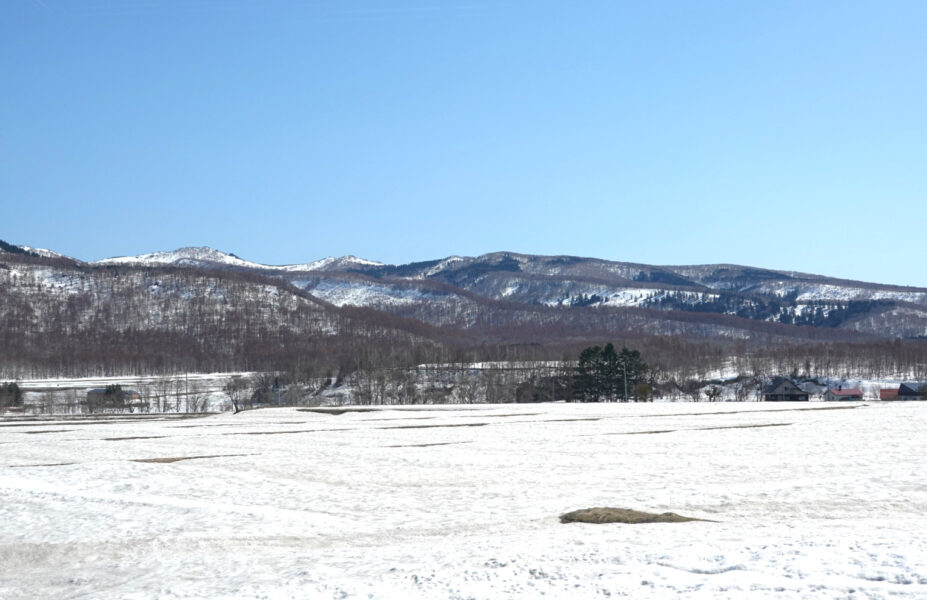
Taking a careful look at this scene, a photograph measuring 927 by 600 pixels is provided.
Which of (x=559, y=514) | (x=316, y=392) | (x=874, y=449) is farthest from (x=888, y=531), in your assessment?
A: (x=316, y=392)

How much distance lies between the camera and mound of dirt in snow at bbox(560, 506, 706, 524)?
2014 centimetres

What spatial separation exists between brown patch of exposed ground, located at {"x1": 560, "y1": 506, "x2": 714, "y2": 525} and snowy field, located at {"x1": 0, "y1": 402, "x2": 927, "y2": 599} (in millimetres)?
667

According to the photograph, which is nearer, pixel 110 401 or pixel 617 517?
pixel 617 517

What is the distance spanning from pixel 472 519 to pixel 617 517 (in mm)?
3648

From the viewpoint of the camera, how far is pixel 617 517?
20516 millimetres

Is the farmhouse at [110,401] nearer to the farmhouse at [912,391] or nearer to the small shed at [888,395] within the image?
the small shed at [888,395]

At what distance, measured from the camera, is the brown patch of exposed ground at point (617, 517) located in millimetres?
20125

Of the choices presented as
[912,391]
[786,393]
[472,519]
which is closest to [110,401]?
[786,393]

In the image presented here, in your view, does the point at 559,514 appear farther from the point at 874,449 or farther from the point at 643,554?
the point at 874,449

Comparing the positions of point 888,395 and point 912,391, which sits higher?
point 912,391

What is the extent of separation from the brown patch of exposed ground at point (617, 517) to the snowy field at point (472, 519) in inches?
26.3

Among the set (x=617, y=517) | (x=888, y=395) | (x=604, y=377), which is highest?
(x=604, y=377)

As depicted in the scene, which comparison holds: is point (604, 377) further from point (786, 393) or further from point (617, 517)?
point (617, 517)

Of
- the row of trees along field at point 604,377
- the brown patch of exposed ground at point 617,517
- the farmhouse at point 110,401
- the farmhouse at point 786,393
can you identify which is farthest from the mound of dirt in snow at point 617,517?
the farmhouse at point 110,401
